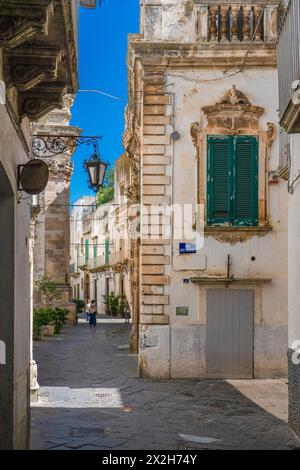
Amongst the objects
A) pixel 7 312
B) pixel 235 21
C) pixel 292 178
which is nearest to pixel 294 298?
pixel 292 178

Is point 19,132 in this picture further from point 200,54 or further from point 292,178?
point 200,54

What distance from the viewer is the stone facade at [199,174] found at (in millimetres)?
14875

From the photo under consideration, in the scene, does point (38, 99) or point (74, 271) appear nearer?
point (38, 99)

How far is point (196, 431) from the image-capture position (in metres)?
9.74

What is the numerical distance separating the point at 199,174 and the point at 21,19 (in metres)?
9.93

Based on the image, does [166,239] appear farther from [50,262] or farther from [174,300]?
[50,262]

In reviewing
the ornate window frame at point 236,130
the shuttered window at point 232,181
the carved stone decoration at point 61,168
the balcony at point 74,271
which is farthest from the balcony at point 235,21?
the balcony at point 74,271

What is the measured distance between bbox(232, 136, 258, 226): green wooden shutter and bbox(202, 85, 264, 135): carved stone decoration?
0.27m

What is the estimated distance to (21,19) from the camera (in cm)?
533

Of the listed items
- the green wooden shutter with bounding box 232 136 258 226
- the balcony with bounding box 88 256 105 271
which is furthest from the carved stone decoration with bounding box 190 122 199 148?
the balcony with bounding box 88 256 105 271

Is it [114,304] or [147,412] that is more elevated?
[147,412]
